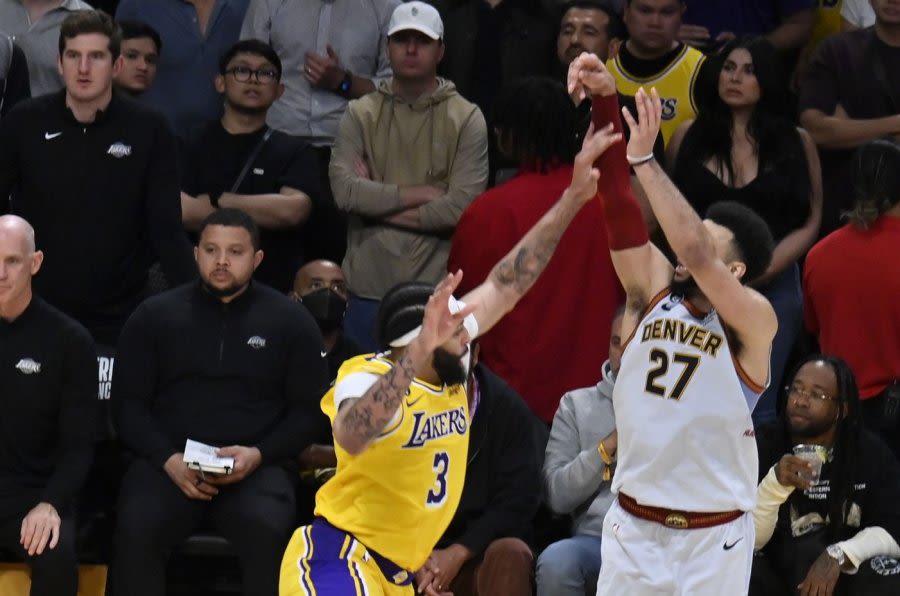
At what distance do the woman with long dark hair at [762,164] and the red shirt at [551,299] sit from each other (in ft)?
2.40

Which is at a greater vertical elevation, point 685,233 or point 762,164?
point 762,164

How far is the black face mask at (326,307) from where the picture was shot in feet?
25.7

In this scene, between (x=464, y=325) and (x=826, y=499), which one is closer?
(x=464, y=325)

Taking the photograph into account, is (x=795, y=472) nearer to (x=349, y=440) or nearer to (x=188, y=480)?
(x=349, y=440)

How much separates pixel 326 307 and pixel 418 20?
1664mm

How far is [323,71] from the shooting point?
8.61 metres

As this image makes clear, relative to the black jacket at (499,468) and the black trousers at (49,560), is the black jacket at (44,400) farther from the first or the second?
the black jacket at (499,468)

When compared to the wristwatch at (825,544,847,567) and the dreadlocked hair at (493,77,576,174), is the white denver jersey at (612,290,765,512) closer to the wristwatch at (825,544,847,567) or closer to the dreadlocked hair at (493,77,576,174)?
the wristwatch at (825,544,847,567)

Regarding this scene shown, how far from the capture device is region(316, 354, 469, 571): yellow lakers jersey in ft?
17.4

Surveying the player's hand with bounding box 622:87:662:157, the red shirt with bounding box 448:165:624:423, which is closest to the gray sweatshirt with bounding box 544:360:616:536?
the red shirt with bounding box 448:165:624:423

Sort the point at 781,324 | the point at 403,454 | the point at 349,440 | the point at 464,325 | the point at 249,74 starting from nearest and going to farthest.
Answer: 1. the point at 349,440
2. the point at 464,325
3. the point at 403,454
4. the point at 781,324
5. the point at 249,74

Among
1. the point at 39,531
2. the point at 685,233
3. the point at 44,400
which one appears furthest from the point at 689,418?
the point at 44,400

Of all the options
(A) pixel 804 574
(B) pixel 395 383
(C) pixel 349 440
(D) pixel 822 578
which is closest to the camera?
(B) pixel 395 383

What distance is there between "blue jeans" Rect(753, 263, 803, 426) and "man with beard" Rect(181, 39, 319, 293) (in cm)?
249
